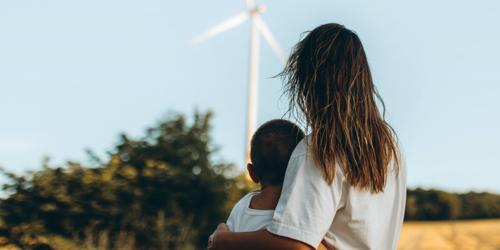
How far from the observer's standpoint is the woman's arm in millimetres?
2724

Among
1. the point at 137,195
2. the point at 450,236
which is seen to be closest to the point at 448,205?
the point at 450,236

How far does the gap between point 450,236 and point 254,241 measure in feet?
31.0

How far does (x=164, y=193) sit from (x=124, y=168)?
2.57 feet

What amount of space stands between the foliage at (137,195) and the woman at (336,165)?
8947mm

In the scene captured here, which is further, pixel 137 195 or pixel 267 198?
pixel 137 195

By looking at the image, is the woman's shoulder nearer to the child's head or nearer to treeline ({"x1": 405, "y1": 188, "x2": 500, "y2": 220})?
the child's head

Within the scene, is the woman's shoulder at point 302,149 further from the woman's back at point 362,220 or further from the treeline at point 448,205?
the treeline at point 448,205

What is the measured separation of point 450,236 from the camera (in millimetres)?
11703

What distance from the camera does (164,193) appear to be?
12680 millimetres

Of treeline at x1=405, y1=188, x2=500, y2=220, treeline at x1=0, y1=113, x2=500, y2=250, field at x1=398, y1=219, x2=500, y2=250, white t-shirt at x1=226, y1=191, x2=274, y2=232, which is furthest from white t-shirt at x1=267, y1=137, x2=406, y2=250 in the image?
treeline at x1=405, y1=188, x2=500, y2=220

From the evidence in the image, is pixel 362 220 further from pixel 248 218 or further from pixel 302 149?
pixel 248 218

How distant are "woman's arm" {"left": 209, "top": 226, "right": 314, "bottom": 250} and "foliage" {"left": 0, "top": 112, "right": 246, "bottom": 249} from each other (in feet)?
29.1

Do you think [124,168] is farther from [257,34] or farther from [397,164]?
[397,164]

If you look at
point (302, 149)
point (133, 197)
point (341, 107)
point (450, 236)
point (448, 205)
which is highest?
point (133, 197)
